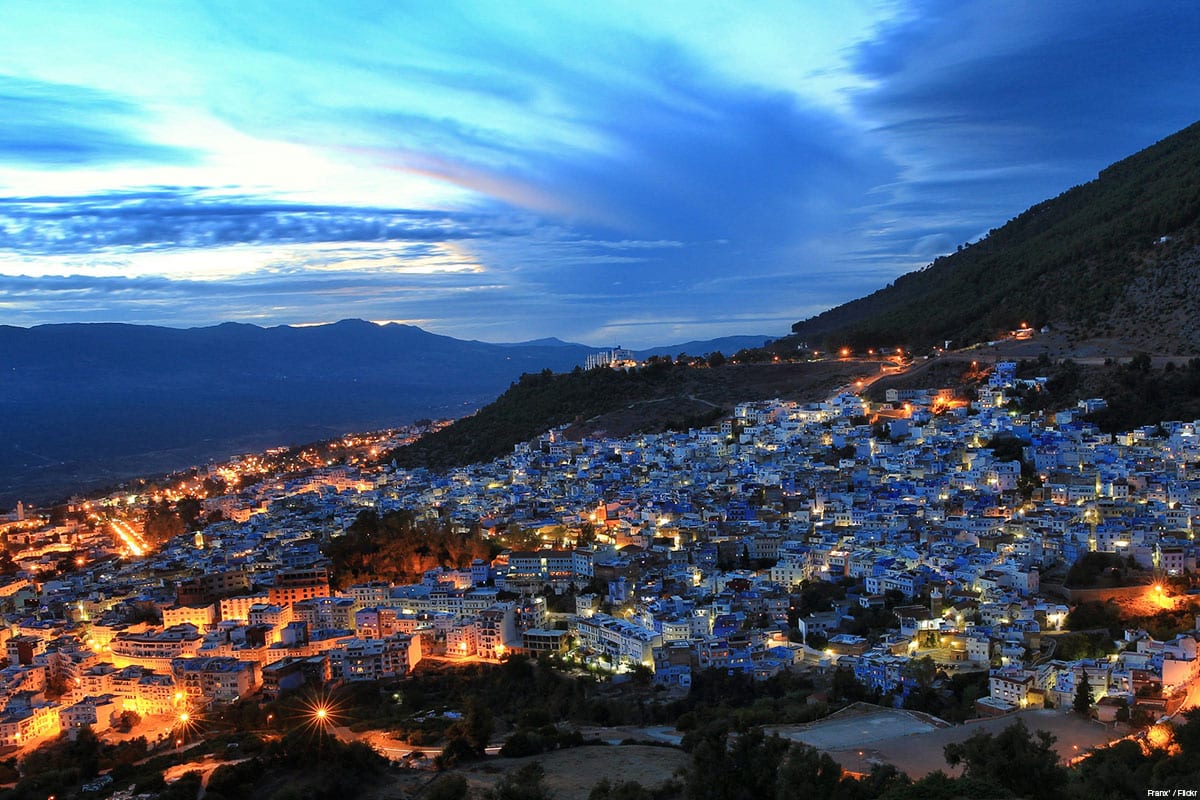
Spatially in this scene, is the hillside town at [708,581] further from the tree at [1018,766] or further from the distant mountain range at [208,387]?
the distant mountain range at [208,387]

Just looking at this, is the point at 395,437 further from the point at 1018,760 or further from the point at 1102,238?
the point at 1018,760

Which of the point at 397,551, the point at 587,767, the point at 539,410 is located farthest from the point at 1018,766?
the point at 539,410

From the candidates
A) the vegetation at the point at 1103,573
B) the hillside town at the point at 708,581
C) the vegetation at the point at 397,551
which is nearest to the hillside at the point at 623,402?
the hillside town at the point at 708,581

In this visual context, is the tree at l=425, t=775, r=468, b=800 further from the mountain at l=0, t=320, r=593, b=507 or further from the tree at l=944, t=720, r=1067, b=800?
the mountain at l=0, t=320, r=593, b=507

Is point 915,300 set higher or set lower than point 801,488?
higher

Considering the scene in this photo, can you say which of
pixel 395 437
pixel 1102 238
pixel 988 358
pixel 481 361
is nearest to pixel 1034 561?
pixel 988 358

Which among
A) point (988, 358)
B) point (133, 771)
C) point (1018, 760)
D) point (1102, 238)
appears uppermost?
point (1102, 238)
